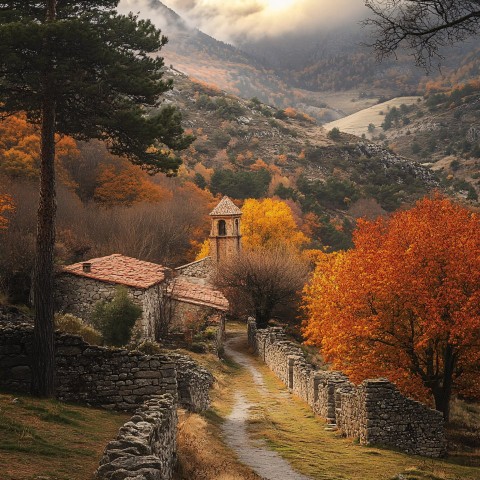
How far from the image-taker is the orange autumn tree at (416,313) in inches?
881

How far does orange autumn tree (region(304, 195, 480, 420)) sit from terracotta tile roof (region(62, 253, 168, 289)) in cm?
948

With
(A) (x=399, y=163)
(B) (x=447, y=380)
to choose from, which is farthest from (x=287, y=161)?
(B) (x=447, y=380)

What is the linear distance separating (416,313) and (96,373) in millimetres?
12379

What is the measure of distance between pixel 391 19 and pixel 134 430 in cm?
687

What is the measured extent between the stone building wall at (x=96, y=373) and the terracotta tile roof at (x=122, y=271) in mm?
14833

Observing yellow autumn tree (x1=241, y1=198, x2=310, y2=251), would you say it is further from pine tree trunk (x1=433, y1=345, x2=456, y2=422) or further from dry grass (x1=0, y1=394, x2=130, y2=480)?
dry grass (x1=0, y1=394, x2=130, y2=480)

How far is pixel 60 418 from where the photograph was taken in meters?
12.2

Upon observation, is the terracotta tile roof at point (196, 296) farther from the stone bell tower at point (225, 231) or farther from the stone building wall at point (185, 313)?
the stone bell tower at point (225, 231)

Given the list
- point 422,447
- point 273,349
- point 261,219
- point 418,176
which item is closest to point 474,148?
point 418,176

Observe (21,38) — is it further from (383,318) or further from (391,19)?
(383,318)

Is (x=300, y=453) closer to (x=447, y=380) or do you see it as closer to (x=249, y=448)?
(x=249, y=448)

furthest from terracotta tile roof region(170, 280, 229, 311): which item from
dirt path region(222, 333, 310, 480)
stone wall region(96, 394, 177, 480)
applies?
stone wall region(96, 394, 177, 480)

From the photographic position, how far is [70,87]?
49.8 feet

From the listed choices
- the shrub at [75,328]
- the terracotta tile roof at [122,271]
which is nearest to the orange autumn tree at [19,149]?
the terracotta tile roof at [122,271]
